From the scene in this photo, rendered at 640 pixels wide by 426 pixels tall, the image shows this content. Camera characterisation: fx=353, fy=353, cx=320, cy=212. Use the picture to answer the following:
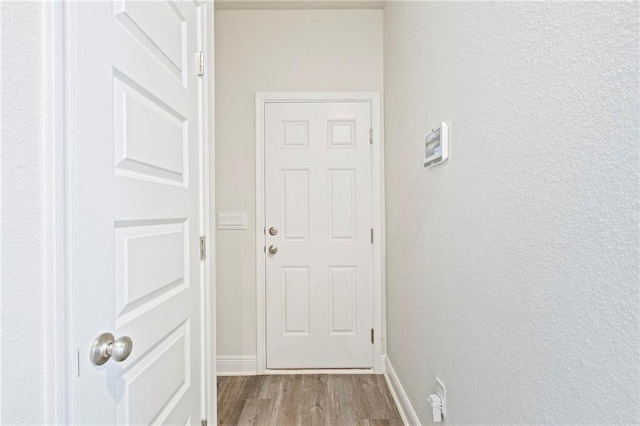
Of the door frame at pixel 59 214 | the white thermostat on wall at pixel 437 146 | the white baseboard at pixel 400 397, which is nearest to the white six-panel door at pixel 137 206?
the door frame at pixel 59 214

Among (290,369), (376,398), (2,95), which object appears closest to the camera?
(2,95)

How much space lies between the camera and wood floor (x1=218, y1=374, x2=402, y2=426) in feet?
6.64

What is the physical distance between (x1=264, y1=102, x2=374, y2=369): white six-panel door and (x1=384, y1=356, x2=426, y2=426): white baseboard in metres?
0.28

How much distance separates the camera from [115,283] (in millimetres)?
863

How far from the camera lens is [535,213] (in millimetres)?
786

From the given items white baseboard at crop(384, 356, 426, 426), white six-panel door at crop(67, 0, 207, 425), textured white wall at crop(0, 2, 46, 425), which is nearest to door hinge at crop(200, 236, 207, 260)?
white six-panel door at crop(67, 0, 207, 425)

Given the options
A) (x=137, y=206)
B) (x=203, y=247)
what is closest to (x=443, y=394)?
(x=203, y=247)

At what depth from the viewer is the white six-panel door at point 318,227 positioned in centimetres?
266

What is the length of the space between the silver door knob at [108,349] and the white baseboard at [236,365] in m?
1.97

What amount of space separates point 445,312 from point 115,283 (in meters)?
1.13

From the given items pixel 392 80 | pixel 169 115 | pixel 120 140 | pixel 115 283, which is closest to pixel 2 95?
pixel 120 140

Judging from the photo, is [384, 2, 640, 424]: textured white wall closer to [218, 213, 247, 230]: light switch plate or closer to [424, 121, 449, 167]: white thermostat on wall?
[424, 121, 449, 167]: white thermostat on wall

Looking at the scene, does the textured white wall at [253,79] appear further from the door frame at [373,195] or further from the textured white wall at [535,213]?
the textured white wall at [535,213]

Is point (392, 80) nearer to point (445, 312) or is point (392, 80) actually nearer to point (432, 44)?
point (432, 44)
